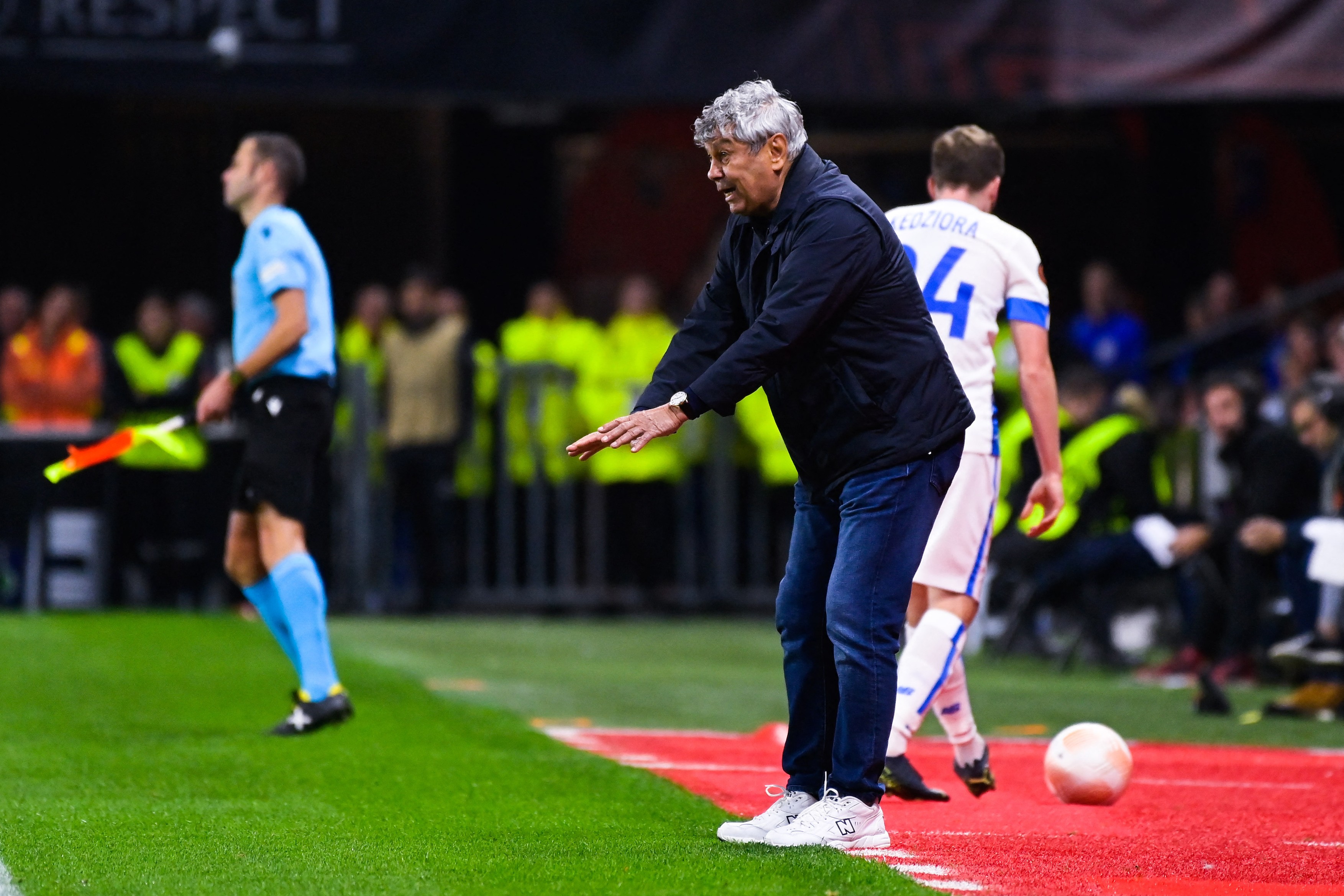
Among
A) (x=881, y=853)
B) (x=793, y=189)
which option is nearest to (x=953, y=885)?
(x=881, y=853)

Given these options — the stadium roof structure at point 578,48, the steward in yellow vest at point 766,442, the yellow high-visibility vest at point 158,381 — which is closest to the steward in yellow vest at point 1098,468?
the stadium roof structure at point 578,48

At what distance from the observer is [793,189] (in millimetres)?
5359

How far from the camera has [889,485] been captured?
534cm

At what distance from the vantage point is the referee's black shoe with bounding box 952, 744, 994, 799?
Result: 650 centimetres

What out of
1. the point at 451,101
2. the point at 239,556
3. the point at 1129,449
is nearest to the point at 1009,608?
the point at 1129,449

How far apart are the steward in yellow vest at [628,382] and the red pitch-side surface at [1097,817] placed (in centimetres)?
637

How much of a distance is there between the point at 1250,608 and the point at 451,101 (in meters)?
6.46

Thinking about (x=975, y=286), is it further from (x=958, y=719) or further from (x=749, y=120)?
(x=749, y=120)

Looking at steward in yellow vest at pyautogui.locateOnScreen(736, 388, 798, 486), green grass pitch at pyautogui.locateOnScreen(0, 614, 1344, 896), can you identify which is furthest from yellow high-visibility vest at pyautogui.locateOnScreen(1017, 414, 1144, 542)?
steward in yellow vest at pyautogui.locateOnScreen(736, 388, 798, 486)

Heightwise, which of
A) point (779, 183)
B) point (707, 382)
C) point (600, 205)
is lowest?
point (707, 382)

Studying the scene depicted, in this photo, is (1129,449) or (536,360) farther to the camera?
(536,360)

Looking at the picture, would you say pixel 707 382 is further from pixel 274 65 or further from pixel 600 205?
pixel 600 205

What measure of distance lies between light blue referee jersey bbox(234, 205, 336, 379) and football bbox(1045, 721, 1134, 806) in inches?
126

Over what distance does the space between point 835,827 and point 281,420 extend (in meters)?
3.24
